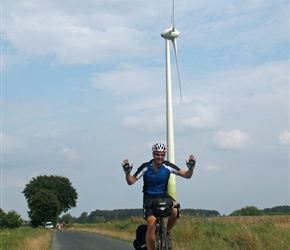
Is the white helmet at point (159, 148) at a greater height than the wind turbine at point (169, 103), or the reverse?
the wind turbine at point (169, 103)

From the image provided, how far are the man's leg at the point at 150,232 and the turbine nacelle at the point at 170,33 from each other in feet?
72.1

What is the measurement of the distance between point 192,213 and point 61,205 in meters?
75.5

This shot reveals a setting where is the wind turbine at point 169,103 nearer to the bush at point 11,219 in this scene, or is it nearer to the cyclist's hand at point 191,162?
the cyclist's hand at point 191,162

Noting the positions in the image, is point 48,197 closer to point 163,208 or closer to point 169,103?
point 169,103

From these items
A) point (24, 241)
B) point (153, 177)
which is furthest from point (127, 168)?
point (24, 241)

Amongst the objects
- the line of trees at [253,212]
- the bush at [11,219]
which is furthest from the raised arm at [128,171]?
the bush at [11,219]

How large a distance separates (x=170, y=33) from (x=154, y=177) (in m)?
21.8

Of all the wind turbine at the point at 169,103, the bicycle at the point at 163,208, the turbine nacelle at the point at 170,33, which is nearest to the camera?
the bicycle at the point at 163,208

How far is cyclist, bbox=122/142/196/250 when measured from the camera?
8156 millimetres

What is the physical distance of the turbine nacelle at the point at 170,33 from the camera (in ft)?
95.5

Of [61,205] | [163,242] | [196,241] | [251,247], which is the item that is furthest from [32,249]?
[61,205]

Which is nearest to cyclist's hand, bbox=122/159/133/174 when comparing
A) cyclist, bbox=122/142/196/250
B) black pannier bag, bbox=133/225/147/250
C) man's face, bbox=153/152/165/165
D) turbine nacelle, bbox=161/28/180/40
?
cyclist, bbox=122/142/196/250

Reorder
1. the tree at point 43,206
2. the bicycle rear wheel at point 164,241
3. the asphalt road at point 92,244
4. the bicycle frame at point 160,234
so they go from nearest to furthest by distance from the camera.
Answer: the bicycle rear wheel at point 164,241, the bicycle frame at point 160,234, the asphalt road at point 92,244, the tree at point 43,206

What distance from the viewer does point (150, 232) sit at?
817 cm
